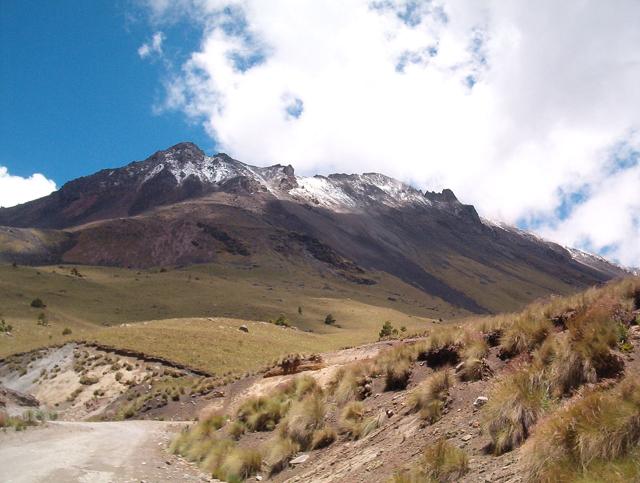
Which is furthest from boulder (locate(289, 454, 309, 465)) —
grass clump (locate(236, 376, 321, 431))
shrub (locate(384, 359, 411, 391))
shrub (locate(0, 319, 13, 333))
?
shrub (locate(0, 319, 13, 333))

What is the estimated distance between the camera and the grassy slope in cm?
4275

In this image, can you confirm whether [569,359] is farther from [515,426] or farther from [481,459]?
[481,459]

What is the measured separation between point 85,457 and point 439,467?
10744 millimetres

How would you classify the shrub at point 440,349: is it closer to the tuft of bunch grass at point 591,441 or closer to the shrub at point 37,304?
the tuft of bunch grass at point 591,441

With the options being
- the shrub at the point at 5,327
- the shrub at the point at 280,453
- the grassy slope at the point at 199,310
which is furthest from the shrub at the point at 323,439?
the shrub at the point at 5,327

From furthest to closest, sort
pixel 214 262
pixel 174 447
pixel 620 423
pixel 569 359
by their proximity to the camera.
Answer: pixel 214 262 → pixel 174 447 → pixel 569 359 → pixel 620 423

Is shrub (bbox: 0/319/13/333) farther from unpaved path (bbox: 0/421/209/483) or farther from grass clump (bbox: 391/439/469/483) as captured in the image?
grass clump (bbox: 391/439/469/483)

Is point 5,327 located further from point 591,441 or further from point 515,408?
point 591,441

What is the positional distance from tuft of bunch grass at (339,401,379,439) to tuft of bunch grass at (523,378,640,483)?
5.22 metres

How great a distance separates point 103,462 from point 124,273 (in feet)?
364

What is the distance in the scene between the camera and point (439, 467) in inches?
295

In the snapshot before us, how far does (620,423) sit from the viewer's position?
6148 millimetres

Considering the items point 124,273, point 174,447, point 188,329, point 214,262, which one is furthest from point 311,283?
point 174,447

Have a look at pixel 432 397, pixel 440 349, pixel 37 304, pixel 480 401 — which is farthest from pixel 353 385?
pixel 37 304
